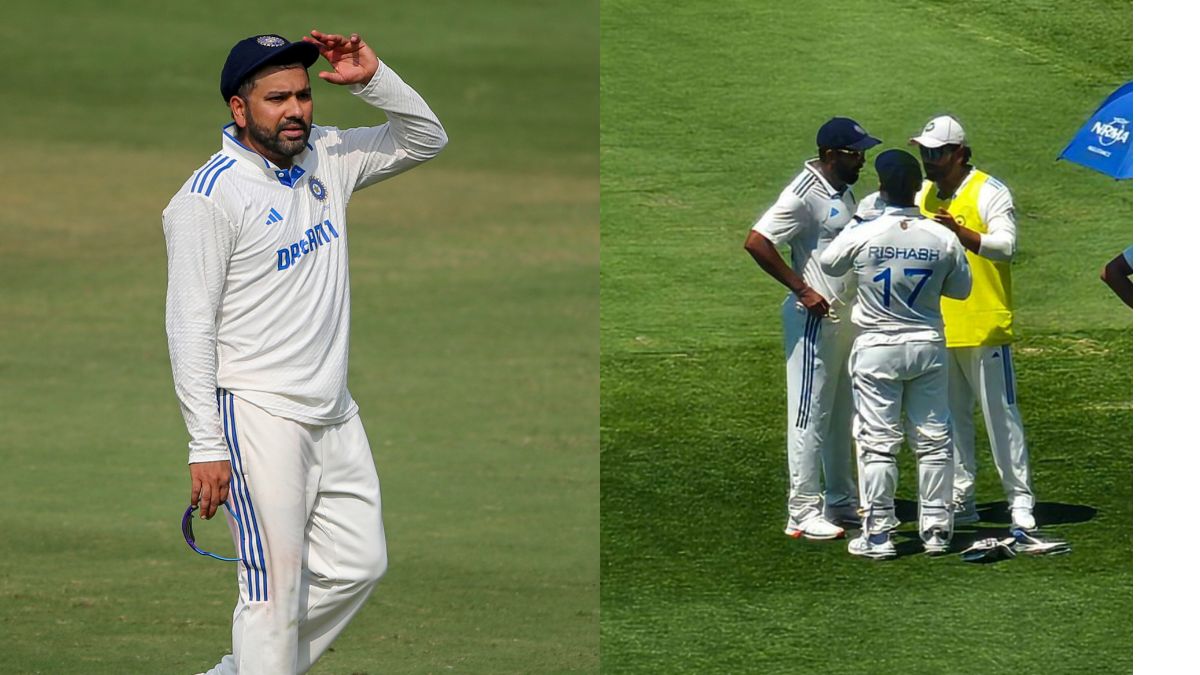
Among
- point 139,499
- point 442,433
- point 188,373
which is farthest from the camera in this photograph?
point 442,433

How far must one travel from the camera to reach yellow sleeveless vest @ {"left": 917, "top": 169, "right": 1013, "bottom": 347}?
21.6ft

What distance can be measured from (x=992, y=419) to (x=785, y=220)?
1016 mm

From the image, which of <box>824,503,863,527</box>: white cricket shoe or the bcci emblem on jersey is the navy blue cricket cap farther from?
<box>824,503,863,527</box>: white cricket shoe

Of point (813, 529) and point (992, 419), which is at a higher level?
point (992, 419)

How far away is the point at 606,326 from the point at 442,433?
2960 mm

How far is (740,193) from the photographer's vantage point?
22.0 ft

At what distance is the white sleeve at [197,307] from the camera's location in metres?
5.06

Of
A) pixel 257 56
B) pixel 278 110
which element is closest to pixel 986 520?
pixel 278 110

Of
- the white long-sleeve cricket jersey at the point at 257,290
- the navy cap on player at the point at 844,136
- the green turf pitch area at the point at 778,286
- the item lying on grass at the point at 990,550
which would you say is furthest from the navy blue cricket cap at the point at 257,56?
the item lying on grass at the point at 990,550

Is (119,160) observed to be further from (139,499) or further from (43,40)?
(139,499)

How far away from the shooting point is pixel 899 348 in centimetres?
655

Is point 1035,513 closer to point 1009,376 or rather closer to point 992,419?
point 992,419

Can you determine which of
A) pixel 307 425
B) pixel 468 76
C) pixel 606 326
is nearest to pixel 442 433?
pixel 606 326

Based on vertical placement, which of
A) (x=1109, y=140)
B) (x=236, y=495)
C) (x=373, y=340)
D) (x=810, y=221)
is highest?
(x=1109, y=140)
